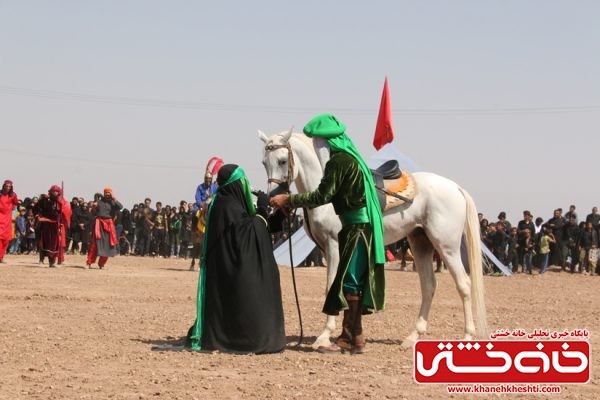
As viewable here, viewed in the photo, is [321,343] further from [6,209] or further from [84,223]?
[84,223]

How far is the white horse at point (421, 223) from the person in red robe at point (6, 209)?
14425 mm

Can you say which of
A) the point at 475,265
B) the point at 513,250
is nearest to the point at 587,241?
the point at 513,250

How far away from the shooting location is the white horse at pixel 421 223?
397 inches

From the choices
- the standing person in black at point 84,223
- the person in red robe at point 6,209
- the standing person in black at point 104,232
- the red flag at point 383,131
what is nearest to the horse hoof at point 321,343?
the standing person in black at point 104,232

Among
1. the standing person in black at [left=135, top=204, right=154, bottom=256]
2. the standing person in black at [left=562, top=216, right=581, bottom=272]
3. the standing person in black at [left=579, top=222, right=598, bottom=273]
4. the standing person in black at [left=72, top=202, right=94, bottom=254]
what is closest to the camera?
the standing person in black at [left=579, top=222, right=598, bottom=273]

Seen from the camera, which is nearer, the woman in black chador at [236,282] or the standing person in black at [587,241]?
the woman in black chador at [236,282]

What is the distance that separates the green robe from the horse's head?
86 centimetres

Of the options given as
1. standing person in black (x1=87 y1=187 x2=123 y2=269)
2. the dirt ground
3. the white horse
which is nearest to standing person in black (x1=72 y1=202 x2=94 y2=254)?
standing person in black (x1=87 y1=187 x2=123 y2=269)

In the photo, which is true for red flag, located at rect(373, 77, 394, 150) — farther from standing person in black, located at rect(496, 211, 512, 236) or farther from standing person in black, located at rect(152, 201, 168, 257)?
standing person in black, located at rect(152, 201, 168, 257)

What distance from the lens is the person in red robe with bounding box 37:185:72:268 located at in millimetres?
22891

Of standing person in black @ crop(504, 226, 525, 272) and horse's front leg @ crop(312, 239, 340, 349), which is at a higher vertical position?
standing person in black @ crop(504, 226, 525, 272)

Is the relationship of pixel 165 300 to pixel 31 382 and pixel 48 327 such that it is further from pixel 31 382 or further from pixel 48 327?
pixel 31 382

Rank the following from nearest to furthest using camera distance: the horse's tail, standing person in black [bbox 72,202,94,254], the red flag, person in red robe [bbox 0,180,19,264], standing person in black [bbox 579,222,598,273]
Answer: the horse's tail → person in red robe [bbox 0,180,19,264] → the red flag → standing person in black [bbox 579,222,598,273] → standing person in black [bbox 72,202,94,254]

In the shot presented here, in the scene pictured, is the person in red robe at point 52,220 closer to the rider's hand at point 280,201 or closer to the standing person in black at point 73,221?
the standing person in black at point 73,221
